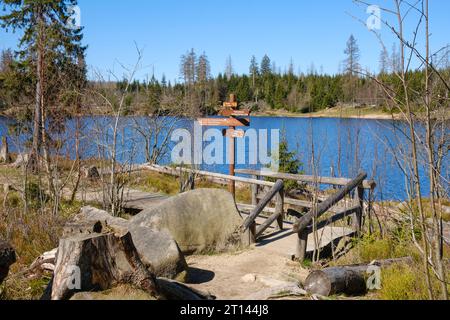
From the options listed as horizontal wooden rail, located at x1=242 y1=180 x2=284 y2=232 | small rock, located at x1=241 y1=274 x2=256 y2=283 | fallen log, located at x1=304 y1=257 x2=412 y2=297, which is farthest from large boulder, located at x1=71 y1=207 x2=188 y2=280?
horizontal wooden rail, located at x1=242 y1=180 x2=284 y2=232

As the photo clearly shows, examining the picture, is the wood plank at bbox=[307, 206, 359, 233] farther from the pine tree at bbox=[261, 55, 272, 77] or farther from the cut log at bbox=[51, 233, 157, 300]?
the pine tree at bbox=[261, 55, 272, 77]

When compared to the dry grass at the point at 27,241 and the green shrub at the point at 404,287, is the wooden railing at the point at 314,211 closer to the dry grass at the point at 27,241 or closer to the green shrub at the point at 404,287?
the green shrub at the point at 404,287

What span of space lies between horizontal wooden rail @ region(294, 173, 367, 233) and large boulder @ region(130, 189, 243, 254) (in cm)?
121

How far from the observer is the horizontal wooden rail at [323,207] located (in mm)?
6906

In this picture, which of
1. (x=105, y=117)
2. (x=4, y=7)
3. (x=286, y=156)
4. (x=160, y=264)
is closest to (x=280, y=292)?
(x=160, y=264)

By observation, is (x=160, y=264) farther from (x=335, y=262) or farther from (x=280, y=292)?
(x=335, y=262)

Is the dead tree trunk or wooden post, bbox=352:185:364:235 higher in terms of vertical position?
the dead tree trunk

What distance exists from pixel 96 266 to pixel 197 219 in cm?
340

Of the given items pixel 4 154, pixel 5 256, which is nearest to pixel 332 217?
pixel 5 256

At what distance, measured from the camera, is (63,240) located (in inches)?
161

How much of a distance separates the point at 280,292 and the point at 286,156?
370 inches

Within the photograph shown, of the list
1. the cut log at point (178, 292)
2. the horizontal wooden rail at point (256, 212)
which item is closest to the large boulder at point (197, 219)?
the horizontal wooden rail at point (256, 212)

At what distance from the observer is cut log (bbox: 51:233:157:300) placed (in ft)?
13.0

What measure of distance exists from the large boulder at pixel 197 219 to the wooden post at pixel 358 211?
219cm
